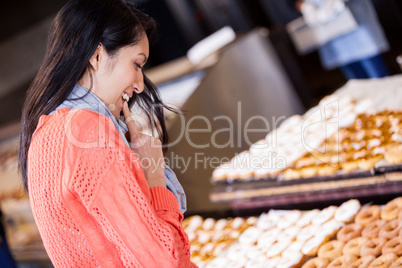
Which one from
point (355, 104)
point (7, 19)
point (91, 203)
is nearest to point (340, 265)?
point (91, 203)

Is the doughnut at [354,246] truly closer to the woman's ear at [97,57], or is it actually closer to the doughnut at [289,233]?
the doughnut at [289,233]

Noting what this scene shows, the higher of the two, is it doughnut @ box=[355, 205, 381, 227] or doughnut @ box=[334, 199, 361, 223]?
doughnut @ box=[334, 199, 361, 223]

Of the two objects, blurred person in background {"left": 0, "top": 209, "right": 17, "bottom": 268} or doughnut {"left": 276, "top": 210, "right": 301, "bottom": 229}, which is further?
blurred person in background {"left": 0, "top": 209, "right": 17, "bottom": 268}

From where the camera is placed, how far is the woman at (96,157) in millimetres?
1029

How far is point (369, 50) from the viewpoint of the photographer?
4363 mm

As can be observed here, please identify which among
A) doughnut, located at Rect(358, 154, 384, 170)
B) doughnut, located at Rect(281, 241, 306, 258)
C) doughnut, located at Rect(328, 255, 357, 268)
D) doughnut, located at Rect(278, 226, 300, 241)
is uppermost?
doughnut, located at Rect(358, 154, 384, 170)

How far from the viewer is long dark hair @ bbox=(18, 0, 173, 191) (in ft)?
3.66

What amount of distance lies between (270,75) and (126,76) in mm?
3455

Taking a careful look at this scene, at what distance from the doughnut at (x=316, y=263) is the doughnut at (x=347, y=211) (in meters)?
0.31

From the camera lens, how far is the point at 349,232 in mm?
2119

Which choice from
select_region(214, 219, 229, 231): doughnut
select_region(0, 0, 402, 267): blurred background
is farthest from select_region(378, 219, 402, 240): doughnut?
select_region(214, 219, 229, 231): doughnut

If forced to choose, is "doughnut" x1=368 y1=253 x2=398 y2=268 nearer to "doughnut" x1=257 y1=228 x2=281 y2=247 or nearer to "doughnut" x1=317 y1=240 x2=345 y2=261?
"doughnut" x1=317 y1=240 x2=345 y2=261

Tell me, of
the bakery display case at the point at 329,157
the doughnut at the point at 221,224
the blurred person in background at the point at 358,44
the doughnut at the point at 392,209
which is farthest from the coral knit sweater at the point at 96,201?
the blurred person in background at the point at 358,44

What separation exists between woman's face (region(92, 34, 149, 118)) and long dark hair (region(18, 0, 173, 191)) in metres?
0.02
